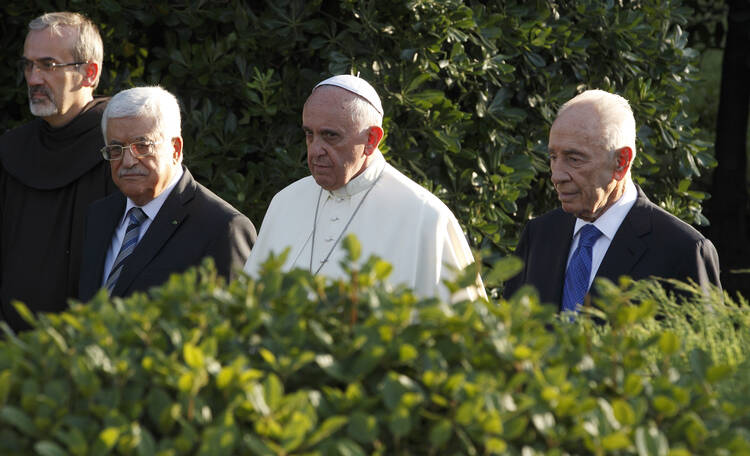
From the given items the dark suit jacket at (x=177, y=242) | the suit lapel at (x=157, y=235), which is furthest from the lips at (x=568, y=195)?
the suit lapel at (x=157, y=235)

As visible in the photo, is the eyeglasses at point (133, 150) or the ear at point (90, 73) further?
the ear at point (90, 73)

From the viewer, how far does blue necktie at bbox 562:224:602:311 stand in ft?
14.8

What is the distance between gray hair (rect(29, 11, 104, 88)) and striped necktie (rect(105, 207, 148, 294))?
1.02 metres

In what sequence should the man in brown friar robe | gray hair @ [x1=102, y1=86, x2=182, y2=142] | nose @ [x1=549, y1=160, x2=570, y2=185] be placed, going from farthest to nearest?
the man in brown friar robe, gray hair @ [x1=102, y1=86, x2=182, y2=142], nose @ [x1=549, y1=160, x2=570, y2=185]

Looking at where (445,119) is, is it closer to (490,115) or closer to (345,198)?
(490,115)

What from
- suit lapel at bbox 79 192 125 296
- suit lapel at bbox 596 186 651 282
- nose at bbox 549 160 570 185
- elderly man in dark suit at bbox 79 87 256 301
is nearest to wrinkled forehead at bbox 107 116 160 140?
elderly man in dark suit at bbox 79 87 256 301

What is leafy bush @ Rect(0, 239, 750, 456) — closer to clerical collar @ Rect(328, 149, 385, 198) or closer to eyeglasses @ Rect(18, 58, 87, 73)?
clerical collar @ Rect(328, 149, 385, 198)

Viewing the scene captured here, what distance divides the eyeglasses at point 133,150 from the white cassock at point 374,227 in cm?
63

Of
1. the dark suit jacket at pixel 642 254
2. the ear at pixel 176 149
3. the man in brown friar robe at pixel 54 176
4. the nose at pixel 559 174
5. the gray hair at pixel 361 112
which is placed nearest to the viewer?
the dark suit jacket at pixel 642 254

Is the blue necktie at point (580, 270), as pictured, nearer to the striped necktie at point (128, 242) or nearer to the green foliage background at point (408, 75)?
the green foliage background at point (408, 75)

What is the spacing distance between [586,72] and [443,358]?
4.08 meters

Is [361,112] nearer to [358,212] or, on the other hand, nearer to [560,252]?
[358,212]

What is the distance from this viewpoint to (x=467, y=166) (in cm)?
564

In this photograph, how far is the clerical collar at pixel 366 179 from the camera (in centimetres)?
471
